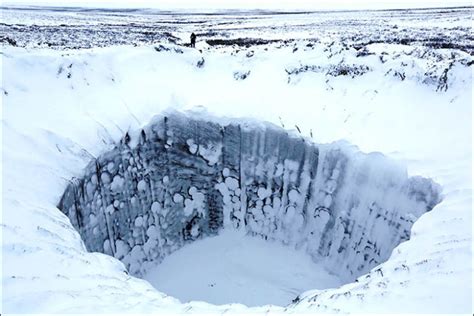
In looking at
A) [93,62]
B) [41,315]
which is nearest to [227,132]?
[93,62]

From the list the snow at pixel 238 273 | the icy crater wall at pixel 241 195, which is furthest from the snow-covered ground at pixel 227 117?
the snow at pixel 238 273

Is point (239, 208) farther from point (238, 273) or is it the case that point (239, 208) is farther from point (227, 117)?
point (227, 117)

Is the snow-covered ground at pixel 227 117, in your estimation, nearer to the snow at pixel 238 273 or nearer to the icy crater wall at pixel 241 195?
the icy crater wall at pixel 241 195

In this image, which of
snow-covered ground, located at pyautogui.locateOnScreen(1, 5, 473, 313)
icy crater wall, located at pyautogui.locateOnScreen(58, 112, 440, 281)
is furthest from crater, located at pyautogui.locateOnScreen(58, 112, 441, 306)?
snow-covered ground, located at pyautogui.locateOnScreen(1, 5, 473, 313)

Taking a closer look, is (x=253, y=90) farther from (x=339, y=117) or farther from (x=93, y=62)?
(x=93, y=62)

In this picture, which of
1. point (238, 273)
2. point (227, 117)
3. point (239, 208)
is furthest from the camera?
point (239, 208)

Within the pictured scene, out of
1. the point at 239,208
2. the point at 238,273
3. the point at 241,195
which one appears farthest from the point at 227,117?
the point at 238,273
